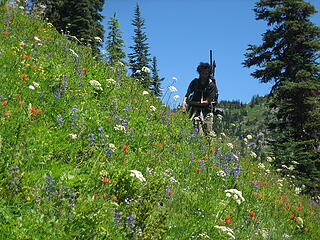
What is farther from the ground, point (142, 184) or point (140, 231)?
point (142, 184)

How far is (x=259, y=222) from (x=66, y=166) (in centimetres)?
378

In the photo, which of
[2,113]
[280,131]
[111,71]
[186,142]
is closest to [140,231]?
[2,113]

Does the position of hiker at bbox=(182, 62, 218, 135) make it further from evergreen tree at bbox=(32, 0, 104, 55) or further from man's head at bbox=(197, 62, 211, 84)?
evergreen tree at bbox=(32, 0, 104, 55)

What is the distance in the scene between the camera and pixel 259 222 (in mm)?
5418

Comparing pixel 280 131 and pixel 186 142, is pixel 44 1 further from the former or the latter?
pixel 186 142

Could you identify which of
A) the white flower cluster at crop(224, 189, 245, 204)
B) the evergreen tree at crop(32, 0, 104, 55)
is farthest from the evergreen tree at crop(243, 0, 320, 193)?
the evergreen tree at crop(32, 0, 104, 55)

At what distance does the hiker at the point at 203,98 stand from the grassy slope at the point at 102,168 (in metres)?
0.67

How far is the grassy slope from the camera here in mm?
2732

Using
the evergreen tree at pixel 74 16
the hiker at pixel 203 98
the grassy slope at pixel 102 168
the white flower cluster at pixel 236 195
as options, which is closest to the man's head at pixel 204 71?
the hiker at pixel 203 98

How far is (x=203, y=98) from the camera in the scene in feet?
31.2

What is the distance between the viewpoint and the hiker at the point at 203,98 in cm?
929

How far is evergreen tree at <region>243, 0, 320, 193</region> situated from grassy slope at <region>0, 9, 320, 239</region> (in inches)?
297

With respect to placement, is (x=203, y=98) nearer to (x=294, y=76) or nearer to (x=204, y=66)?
(x=204, y=66)

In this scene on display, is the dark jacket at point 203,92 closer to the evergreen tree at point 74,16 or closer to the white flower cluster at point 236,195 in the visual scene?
the white flower cluster at point 236,195
